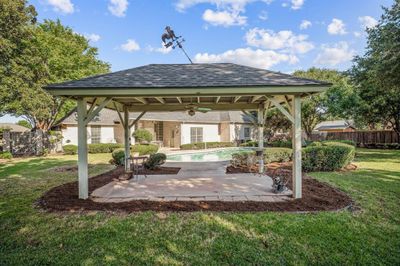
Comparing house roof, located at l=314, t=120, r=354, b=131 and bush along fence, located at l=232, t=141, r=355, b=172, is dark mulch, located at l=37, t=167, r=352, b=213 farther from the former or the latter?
house roof, located at l=314, t=120, r=354, b=131

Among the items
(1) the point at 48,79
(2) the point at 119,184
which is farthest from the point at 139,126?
(2) the point at 119,184

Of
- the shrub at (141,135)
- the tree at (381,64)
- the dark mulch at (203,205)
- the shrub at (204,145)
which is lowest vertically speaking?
the dark mulch at (203,205)

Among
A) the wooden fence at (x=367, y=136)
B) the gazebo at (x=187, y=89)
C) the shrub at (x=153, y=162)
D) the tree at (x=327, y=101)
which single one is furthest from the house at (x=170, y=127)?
the gazebo at (x=187, y=89)

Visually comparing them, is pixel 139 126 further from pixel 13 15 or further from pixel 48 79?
pixel 13 15

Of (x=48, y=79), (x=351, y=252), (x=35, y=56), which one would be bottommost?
(x=351, y=252)

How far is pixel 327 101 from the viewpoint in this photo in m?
20.6

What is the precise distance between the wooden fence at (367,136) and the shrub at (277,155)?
17722 millimetres

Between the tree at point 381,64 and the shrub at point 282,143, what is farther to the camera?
the shrub at point 282,143

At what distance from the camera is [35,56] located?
18.2 meters

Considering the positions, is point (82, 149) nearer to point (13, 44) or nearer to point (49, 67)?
point (13, 44)

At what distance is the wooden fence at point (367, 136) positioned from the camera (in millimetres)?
23797

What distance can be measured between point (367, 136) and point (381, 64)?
Result: 17.1 metres

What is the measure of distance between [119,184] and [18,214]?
9.43ft

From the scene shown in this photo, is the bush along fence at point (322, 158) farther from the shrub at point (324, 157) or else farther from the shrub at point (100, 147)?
the shrub at point (100, 147)
